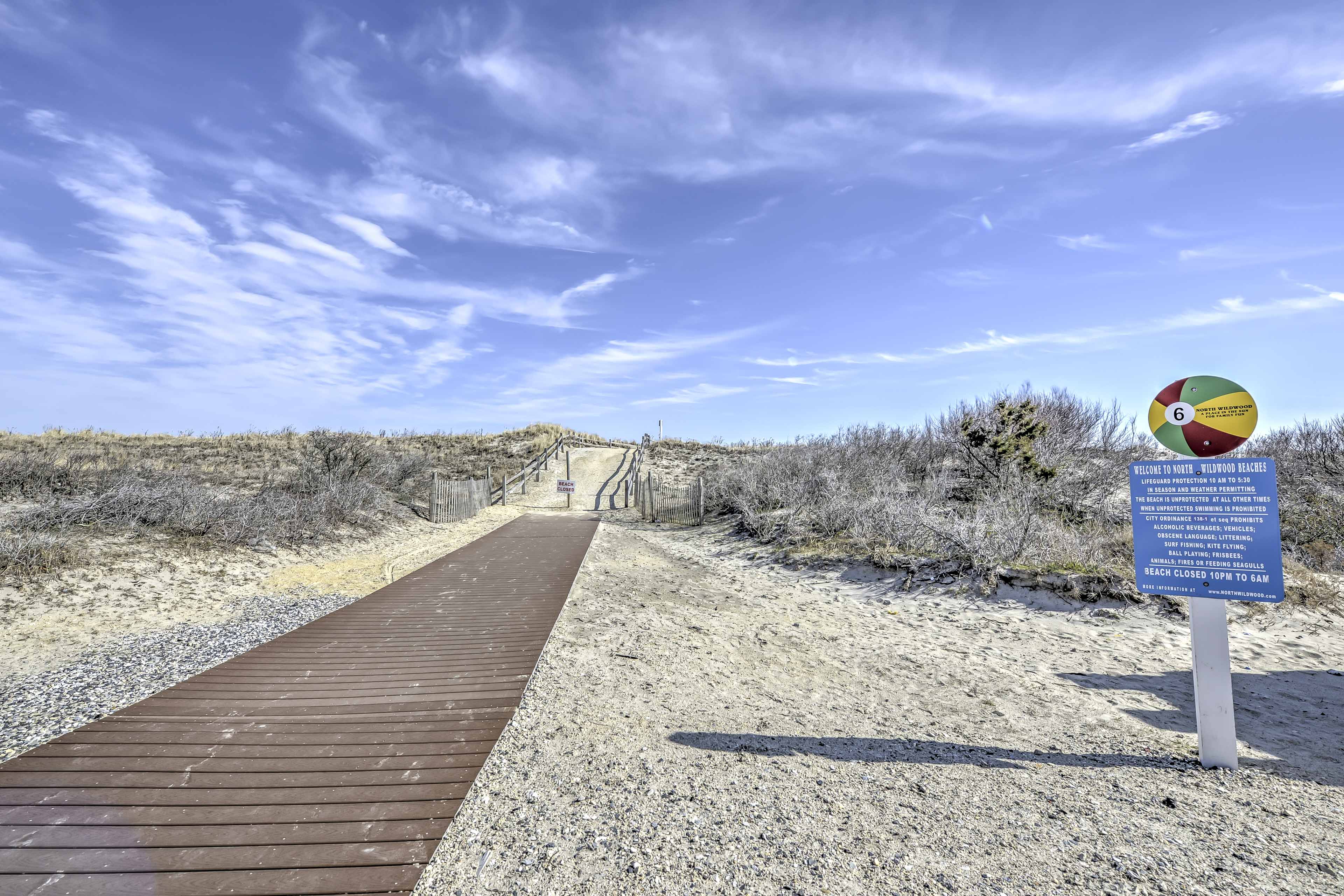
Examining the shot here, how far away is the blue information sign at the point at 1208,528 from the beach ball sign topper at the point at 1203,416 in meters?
0.14

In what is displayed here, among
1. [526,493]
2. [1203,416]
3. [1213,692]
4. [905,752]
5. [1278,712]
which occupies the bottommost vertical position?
[1278,712]

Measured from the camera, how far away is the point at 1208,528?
378cm

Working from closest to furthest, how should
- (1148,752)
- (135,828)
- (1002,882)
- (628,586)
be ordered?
1. (1002,882)
2. (135,828)
3. (1148,752)
4. (628,586)

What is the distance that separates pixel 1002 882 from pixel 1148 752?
2240mm

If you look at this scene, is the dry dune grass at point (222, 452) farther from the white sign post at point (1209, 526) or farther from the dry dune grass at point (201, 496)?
→ the white sign post at point (1209, 526)

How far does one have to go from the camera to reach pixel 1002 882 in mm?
2566

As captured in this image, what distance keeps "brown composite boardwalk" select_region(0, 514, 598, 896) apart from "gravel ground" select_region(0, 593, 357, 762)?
224 mm

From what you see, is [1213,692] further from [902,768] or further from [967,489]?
[967,489]

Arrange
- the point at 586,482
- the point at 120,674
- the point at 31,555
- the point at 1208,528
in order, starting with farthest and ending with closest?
the point at 586,482
the point at 31,555
the point at 120,674
the point at 1208,528

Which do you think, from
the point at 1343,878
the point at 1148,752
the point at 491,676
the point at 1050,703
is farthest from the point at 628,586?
the point at 1343,878

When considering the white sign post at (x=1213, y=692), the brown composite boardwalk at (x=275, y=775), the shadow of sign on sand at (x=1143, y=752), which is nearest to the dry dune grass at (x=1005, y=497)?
the shadow of sign on sand at (x=1143, y=752)

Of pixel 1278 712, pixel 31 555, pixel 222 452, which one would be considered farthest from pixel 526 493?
pixel 1278 712

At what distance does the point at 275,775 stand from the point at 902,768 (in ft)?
11.7

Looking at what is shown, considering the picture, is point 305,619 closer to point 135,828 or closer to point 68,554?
point 68,554
